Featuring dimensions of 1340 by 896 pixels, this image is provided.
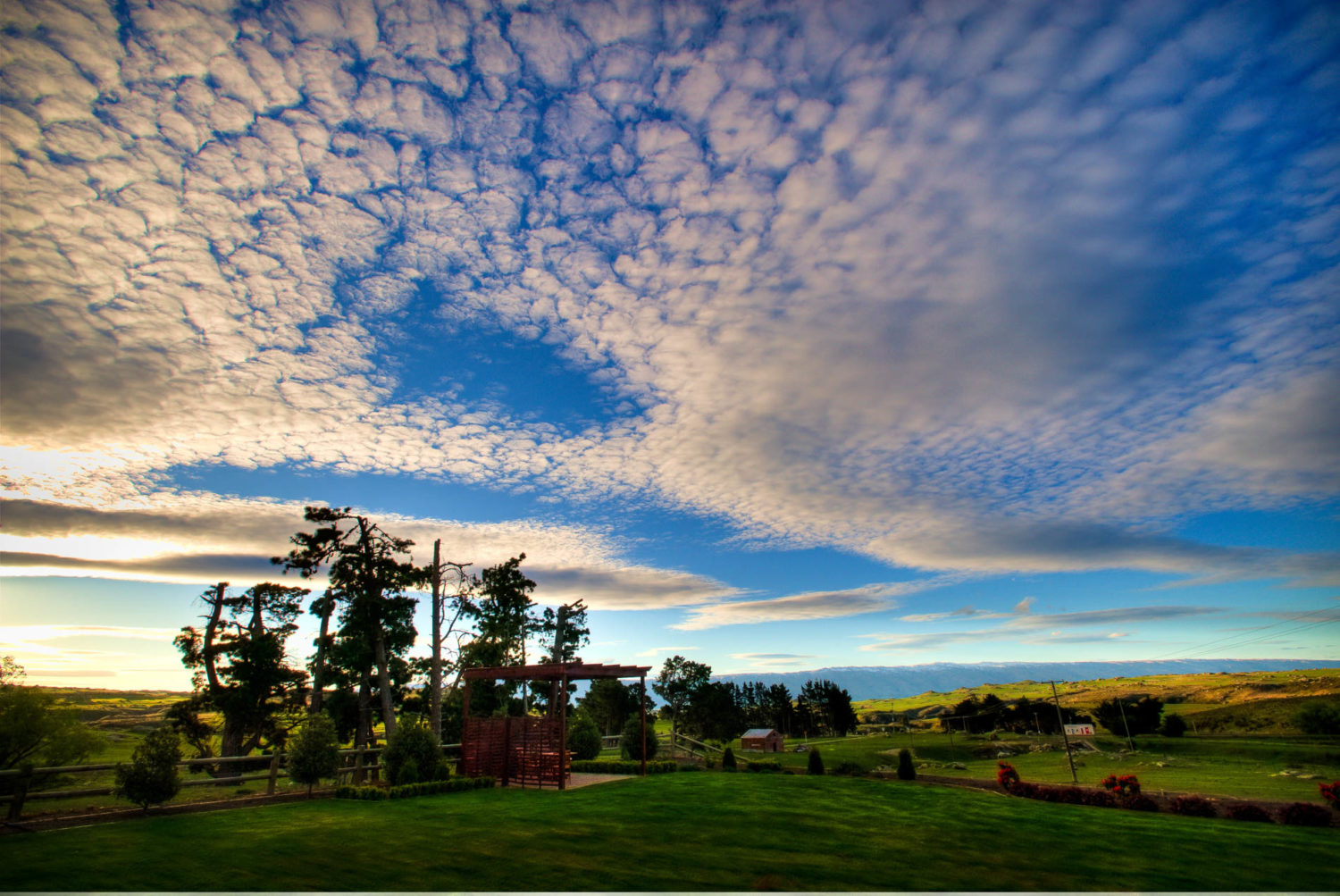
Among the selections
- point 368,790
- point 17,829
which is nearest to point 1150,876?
point 368,790

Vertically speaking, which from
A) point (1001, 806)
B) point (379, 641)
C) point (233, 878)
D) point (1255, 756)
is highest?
point (379, 641)

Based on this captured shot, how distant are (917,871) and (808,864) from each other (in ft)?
5.97

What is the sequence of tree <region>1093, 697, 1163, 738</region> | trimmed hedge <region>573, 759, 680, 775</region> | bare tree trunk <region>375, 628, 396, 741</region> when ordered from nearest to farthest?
1. trimmed hedge <region>573, 759, 680, 775</region>
2. bare tree trunk <region>375, 628, 396, 741</region>
3. tree <region>1093, 697, 1163, 738</region>

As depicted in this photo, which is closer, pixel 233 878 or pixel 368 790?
pixel 233 878

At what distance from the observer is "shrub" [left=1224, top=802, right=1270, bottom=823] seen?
17.2m

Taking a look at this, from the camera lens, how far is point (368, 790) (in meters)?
17.9

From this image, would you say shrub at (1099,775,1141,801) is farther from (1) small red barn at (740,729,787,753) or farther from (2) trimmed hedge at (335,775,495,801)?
(1) small red barn at (740,729,787,753)

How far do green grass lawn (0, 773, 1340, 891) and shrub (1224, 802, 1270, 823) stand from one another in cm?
124

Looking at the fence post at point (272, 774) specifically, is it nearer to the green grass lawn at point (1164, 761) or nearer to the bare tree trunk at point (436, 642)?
the bare tree trunk at point (436, 642)

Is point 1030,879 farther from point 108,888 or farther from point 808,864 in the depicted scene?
point 108,888

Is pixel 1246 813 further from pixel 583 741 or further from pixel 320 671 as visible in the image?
pixel 320 671

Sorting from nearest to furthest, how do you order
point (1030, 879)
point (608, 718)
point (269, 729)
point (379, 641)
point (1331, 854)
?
point (1030, 879) → point (1331, 854) → point (379, 641) → point (269, 729) → point (608, 718)

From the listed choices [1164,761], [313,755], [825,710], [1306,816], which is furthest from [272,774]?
[825,710]

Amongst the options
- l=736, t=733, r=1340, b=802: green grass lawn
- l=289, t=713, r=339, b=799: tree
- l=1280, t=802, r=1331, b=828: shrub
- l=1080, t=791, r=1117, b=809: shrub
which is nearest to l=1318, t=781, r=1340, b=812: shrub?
l=1280, t=802, r=1331, b=828: shrub
